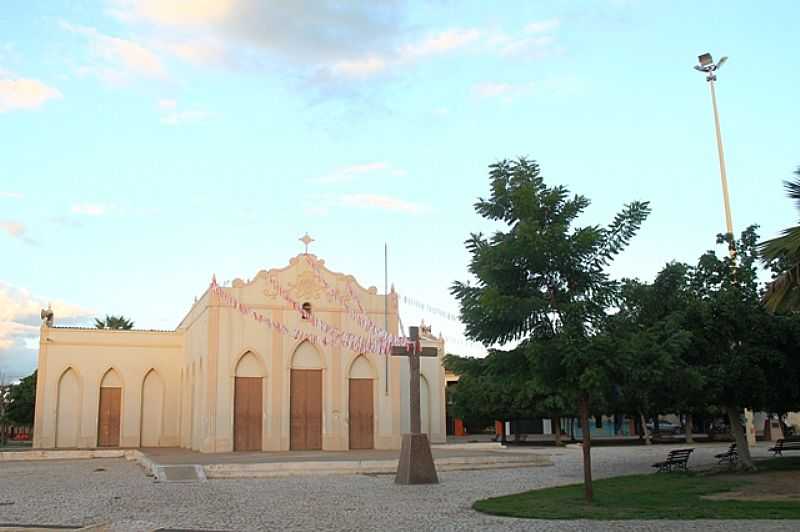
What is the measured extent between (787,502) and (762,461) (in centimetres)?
1139

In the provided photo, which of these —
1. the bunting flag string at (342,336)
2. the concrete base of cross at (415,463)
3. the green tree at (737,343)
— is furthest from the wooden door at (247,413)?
the green tree at (737,343)

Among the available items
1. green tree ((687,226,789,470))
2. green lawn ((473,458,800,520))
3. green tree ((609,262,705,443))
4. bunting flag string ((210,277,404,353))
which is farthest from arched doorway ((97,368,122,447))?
green tree ((687,226,789,470))

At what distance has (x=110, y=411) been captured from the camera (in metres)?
40.3

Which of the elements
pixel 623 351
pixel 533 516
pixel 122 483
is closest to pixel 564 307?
pixel 623 351

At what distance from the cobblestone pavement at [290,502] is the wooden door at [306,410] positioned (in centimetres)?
928

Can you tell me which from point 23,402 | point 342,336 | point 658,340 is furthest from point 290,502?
Result: point 23,402

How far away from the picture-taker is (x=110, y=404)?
132 feet

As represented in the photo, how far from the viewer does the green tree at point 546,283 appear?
1444 centimetres

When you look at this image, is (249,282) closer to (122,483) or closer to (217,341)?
(217,341)

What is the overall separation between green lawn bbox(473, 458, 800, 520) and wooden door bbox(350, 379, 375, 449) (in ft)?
53.0

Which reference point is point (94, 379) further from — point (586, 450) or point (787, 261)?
point (787, 261)

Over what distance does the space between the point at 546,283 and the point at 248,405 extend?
→ 20699 mm

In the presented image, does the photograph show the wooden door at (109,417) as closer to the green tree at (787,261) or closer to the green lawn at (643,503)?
the green lawn at (643,503)

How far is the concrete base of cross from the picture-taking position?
63.5 feet
